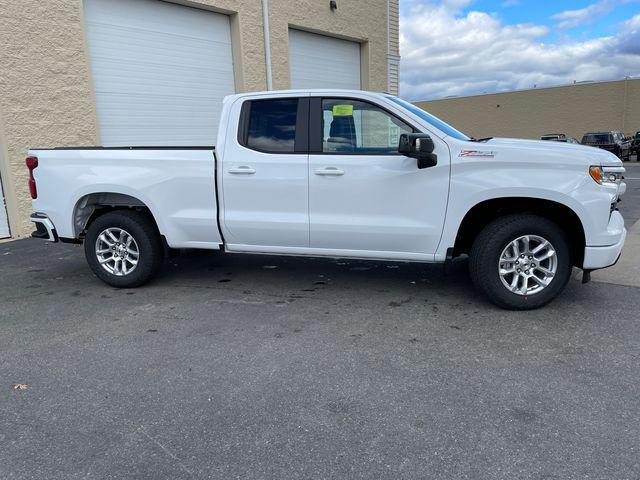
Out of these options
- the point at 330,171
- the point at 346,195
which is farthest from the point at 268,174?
the point at 346,195

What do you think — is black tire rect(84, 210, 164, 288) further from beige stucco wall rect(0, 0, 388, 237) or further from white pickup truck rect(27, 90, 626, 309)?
beige stucco wall rect(0, 0, 388, 237)

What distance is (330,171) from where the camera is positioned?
466 cm

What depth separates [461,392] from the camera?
3.12m

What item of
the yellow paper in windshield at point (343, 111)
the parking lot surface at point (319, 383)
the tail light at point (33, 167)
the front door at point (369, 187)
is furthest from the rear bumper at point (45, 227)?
the yellow paper in windshield at point (343, 111)

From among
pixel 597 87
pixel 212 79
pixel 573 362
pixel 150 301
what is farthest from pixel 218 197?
pixel 597 87

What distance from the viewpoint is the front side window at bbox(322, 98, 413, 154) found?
461 centimetres

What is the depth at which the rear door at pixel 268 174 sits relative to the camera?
4.81 meters

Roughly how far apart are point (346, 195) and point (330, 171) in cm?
A: 27

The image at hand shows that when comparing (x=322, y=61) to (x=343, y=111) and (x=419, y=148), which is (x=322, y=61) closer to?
(x=343, y=111)

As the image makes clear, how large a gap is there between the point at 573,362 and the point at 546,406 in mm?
713

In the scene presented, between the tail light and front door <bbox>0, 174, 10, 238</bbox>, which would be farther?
front door <bbox>0, 174, 10, 238</bbox>

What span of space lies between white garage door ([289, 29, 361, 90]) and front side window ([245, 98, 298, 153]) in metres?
8.16

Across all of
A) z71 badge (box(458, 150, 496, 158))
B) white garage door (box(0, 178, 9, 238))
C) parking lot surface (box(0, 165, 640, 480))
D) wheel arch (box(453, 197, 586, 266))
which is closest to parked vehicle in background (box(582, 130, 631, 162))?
parking lot surface (box(0, 165, 640, 480))

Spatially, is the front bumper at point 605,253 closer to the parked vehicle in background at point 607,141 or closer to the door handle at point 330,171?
the door handle at point 330,171
